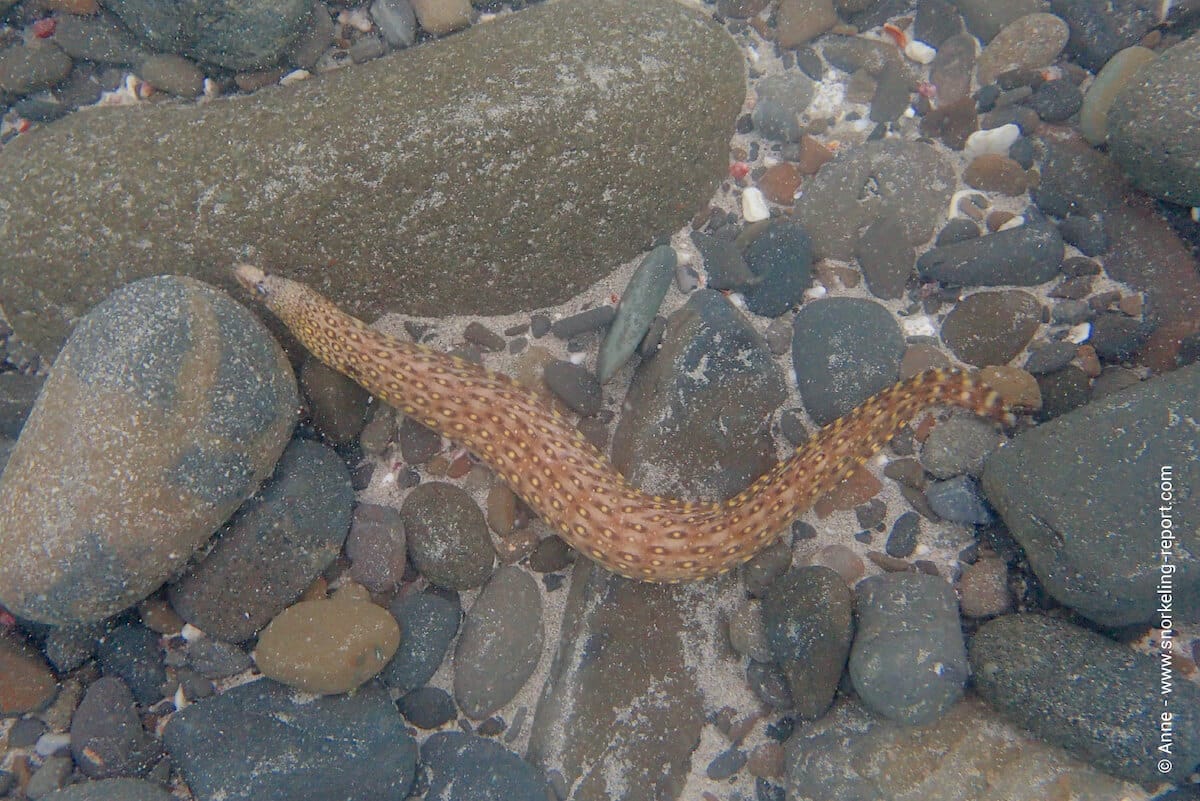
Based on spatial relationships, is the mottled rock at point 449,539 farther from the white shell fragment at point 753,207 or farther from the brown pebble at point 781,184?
the brown pebble at point 781,184

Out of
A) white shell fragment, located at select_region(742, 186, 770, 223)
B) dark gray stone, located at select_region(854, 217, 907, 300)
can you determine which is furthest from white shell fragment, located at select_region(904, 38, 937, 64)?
white shell fragment, located at select_region(742, 186, 770, 223)

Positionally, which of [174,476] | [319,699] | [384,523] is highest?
[174,476]

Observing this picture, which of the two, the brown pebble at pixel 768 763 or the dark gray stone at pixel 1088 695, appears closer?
the dark gray stone at pixel 1088 695

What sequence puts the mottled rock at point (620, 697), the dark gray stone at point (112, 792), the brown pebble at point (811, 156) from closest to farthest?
the dark gray stone at point (112, 792), the mottled rock at point (620, 697), the brown pebble at point (811, 156)

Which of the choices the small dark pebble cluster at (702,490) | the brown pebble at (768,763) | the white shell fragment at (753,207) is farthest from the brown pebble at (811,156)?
the brown pebble at (768,763)

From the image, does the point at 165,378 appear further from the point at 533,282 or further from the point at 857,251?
the point at 857,251

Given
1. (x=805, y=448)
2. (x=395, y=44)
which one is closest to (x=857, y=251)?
(x=805, y=448)

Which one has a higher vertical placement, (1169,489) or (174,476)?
(174,476)
